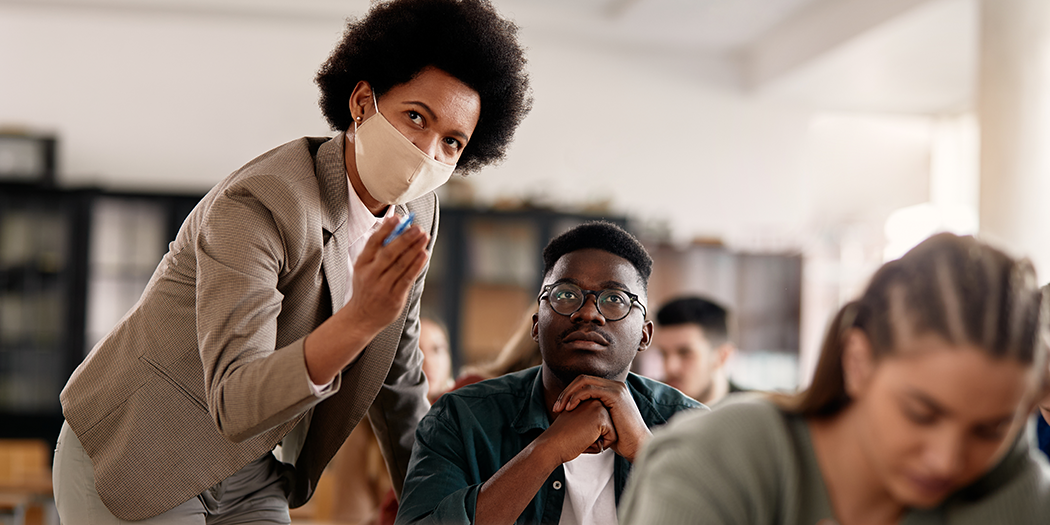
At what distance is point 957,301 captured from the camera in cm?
79

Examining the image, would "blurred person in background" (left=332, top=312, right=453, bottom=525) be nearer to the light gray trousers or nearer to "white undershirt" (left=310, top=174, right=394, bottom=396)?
the light gray trousers

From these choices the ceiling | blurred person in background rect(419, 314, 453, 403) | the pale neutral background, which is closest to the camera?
blurred person in background rect(419, 314, 453, 403)

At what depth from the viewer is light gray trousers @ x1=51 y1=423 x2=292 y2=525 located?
54.6 inches

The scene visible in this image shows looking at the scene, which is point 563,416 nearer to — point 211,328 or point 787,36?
point 211,328

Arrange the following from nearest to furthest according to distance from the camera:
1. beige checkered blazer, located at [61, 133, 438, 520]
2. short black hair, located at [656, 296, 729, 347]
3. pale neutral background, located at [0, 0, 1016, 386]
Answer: beige checkered blazer, located at [61, 133, 438, 520] → short black hair, located at [656, 296, 729, 347] → pale neutral background, located at [0, 0, 1016, 386]

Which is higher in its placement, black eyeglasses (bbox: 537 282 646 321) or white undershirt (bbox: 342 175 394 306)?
white undershirt (bbox: 342 175 394 306)

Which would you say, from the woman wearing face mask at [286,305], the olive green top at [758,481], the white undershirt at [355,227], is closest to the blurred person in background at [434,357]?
the woman wearing face mask at [286,305]

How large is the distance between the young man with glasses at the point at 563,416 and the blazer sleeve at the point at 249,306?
36cm

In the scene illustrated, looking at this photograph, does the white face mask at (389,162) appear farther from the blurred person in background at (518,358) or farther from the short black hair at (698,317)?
the short black hair at (698,317)

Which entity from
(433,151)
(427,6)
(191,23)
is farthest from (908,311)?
(191,23)

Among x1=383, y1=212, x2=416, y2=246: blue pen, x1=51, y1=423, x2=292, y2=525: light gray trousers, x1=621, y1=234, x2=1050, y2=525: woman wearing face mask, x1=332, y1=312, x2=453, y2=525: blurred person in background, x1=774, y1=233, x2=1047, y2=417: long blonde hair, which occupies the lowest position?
x1=332, y1=312, x2=453, y2=525: blurred person in background

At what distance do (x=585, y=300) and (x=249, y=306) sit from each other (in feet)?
1.92

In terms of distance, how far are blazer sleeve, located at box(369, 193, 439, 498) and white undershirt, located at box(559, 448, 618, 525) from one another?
0.38 meters

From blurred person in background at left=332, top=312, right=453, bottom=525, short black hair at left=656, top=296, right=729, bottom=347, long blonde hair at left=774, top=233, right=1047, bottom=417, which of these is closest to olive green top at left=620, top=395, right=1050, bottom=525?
long blonde hair at left=774, top=233, right=1047, bottom=417
